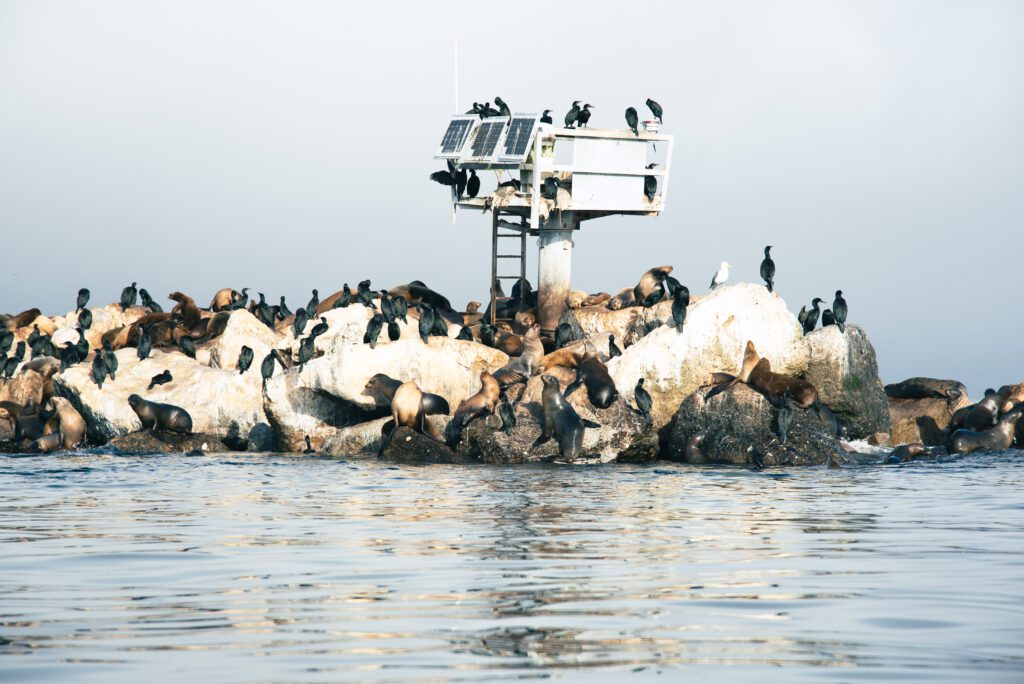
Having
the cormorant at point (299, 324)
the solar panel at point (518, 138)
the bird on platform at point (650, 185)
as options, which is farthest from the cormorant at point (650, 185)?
the cormorant at point (299, 324)

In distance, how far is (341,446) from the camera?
2592 cm

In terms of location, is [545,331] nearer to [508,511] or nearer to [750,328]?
[750,328]

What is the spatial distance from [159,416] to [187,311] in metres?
9.08

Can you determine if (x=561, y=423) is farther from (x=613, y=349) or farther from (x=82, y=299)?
(x=82, y=299)

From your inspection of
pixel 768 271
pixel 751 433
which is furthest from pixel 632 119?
pixel 751 433

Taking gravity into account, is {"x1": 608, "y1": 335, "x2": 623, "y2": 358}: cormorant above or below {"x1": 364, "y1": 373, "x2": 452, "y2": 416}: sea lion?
above

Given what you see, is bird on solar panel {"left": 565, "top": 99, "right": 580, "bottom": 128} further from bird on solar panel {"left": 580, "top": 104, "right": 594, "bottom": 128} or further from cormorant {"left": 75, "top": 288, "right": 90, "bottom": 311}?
cormorant {"left": 75, "top": 288, "right": 90, "bottom": 311}

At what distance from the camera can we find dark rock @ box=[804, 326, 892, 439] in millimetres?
26266

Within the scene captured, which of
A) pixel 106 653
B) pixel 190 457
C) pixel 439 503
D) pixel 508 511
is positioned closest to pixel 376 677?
pixel 106 653

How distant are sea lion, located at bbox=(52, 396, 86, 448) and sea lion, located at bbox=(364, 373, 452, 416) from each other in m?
6.70

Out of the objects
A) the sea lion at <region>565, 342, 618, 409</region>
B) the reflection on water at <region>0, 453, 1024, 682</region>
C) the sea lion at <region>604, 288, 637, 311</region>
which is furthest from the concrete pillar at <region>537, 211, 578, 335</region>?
the reflection on water at <region>0, 453, 1024, 682</region>

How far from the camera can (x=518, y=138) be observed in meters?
33.2

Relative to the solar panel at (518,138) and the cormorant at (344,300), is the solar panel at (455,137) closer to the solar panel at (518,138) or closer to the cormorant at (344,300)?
the solar panel at (518,138)

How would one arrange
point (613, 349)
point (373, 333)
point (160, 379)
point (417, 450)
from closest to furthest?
point (417, 450), point (373, 333), point (160, 379), point (613, 349)
